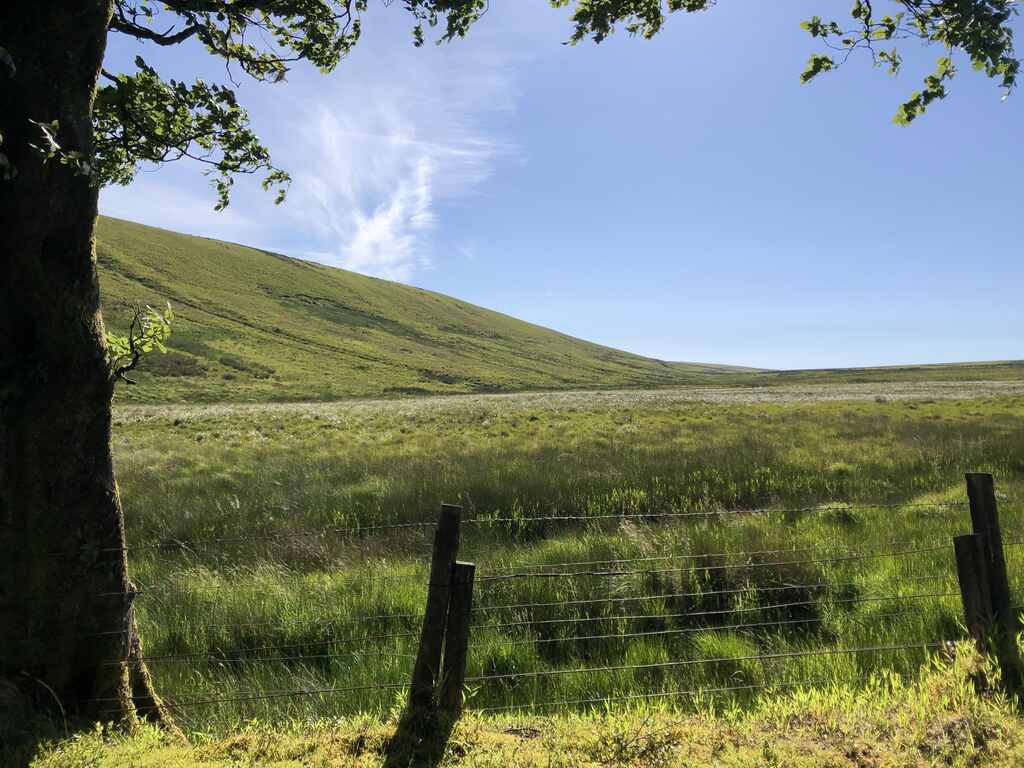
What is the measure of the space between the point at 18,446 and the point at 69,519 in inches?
24.4

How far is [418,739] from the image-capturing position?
3656mm

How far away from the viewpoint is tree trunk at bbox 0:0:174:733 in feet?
12.2

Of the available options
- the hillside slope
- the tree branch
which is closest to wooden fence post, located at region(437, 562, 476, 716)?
the tree branch

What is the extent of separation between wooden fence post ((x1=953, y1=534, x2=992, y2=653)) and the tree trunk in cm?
674

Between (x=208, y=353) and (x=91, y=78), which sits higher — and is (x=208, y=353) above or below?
above

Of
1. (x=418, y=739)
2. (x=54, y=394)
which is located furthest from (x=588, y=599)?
(x=54, y=394)

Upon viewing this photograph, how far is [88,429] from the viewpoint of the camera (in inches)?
155

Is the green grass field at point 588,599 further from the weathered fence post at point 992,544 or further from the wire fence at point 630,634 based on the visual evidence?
the weathered fence post at point 992,544

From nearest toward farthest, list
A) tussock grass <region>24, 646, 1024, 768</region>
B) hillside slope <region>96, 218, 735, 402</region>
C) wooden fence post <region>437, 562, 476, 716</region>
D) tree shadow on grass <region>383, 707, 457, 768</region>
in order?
tussock grass <region>24, 646, 1024, 768</region>, tree shadow on grass <region>383, 707, 457, 768</region>, wooden fence post <region>437, 562, 476, 716</region>, hillside slope <region>96, 218, 735, 402</region>

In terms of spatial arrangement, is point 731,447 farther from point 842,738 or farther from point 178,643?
point 178,643

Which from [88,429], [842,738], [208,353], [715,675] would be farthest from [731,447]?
[208,353]

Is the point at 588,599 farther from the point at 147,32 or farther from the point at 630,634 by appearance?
the point at 147,32

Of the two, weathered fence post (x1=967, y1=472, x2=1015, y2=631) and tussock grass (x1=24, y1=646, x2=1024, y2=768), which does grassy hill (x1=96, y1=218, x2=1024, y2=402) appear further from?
weathered fence post (x1=967, y1=472, x2=1015, y2=631)

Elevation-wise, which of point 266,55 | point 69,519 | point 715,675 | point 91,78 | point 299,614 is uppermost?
point 266,55
